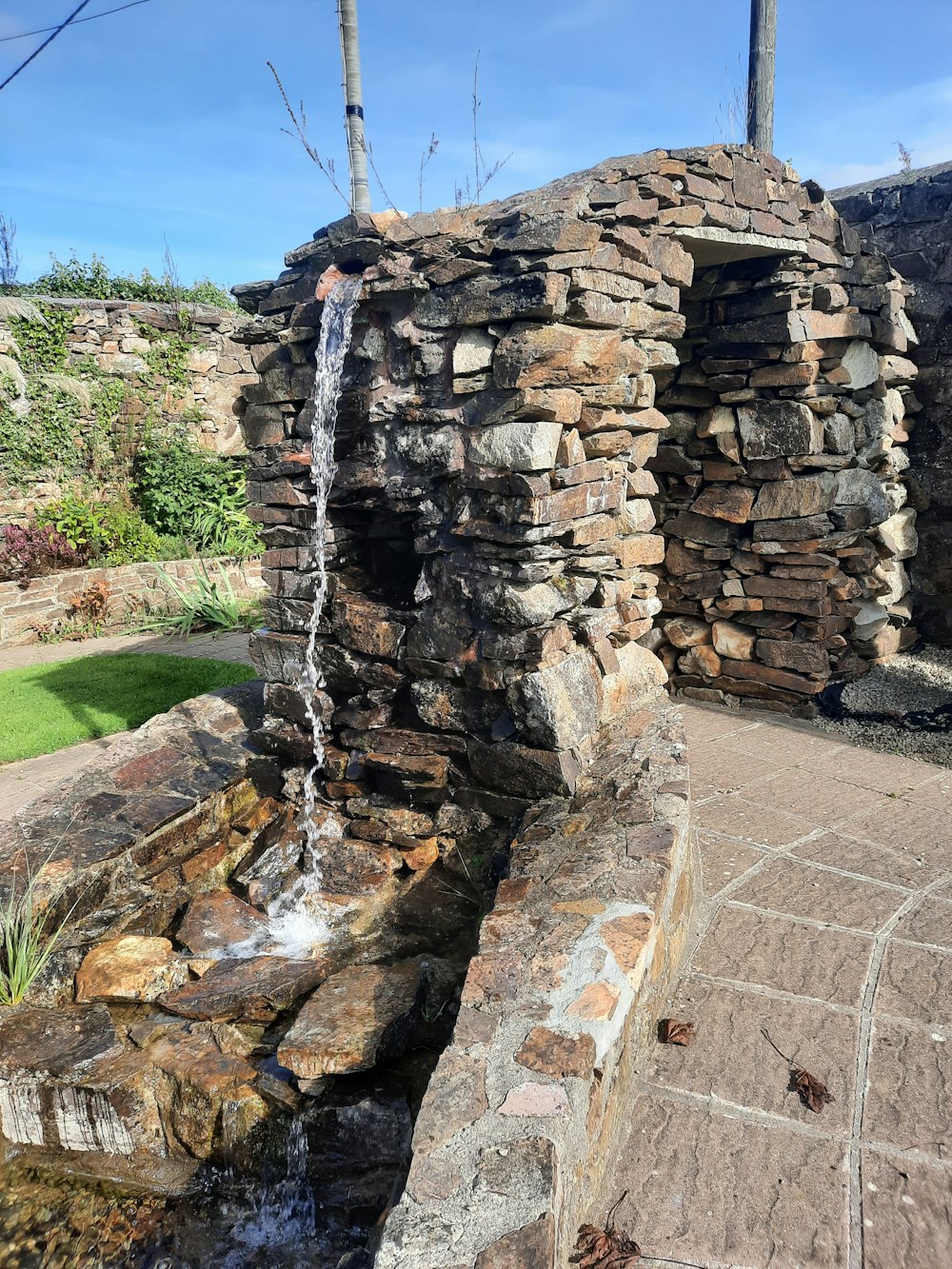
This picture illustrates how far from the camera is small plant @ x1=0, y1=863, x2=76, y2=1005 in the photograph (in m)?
2.82

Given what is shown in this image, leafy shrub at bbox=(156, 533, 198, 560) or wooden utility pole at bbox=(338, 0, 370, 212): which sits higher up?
wooden utility pole at bbox=(338, 0, 370, 212)

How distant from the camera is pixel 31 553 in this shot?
9.17 m

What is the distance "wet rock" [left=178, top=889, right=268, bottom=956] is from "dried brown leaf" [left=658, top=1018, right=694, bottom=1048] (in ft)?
5.44

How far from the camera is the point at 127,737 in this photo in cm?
406

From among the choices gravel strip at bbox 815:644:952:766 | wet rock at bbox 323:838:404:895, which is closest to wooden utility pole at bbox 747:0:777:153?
gravel strip at bbox 815:644:952:766

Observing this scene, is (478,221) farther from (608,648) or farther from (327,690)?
(327,690)

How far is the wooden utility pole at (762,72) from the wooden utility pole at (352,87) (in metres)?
2.89

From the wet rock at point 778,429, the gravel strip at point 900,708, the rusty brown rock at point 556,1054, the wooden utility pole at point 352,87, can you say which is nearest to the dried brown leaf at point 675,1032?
the rusty brown rock at point 556,1054

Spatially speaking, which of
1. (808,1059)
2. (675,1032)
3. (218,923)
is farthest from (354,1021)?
(808,1059)

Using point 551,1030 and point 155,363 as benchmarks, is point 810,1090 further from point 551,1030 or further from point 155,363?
point 155,363

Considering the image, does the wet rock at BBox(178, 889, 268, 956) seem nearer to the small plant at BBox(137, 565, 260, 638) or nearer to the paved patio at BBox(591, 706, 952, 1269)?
the paved patio at BBox(591, 706, 952, 1269)

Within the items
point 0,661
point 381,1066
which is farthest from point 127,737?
point 0,661

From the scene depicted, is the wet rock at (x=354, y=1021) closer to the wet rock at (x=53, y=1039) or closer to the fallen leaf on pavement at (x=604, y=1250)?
the wet rock at (x=53, y=1039)

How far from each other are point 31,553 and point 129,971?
7.43 meters
